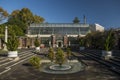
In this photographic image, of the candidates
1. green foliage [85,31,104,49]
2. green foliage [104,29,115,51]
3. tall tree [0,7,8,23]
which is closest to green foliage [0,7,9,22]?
tall tree [0,7,8,23]

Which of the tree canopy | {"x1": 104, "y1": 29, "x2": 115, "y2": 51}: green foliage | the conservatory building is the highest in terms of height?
the tree canopy

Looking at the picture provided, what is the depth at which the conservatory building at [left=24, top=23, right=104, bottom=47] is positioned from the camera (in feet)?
190

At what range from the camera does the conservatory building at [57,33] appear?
5805cm

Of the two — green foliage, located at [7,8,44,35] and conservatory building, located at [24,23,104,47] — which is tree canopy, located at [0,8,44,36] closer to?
green foliage, located at [7,8,44,35]

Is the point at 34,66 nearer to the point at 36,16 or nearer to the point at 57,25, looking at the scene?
the point at 57,25

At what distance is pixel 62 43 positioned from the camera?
58.2 metres

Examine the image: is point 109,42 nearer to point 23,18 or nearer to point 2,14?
point 2,14

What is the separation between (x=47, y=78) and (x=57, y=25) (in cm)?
5234

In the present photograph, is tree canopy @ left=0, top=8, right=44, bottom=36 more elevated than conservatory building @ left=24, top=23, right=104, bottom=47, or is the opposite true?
tree canopy @ left=0, top=8, right=44, bottom=36

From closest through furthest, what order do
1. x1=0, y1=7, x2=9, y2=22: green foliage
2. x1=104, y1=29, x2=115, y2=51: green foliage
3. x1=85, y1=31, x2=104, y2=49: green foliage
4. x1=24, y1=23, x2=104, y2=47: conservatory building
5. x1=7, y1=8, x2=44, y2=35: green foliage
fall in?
1. x1=104, y1=29, x2=115, y2=51: green foliage
2. x1=85, y1=31, x2=104, y2=49: green foliage
3. x1=0, y1=7, x2=9, y2=22: green foliage
4. x1=24, y1=23, x2=104, y2=47: conservatory building
5. x1=7, y1=8, x2=44, y2=35: green foliage

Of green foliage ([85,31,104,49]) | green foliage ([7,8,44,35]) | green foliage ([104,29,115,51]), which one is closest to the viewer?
green foliage ([104,29,115,51])

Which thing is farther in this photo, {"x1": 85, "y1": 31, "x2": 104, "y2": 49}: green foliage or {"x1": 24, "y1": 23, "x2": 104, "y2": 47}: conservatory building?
{"x1": 24, "y1": 23, "x2": 104, "y2": 47}: conservatory building

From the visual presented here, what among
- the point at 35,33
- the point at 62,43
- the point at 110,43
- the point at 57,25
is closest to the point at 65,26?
the point at 57,25

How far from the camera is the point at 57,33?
197ft
